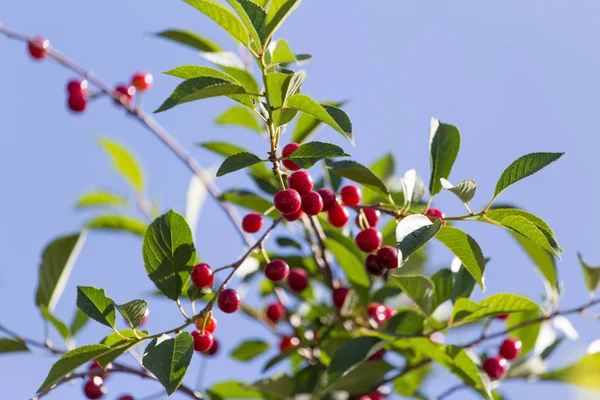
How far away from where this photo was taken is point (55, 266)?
2.35 metres

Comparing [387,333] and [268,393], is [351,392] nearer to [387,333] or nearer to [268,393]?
[268,393]

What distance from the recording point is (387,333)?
183 centimetres

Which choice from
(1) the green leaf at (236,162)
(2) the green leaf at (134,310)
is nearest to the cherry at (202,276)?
(2) the green leaf at (134,310)

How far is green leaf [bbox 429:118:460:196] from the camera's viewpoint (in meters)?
1.75

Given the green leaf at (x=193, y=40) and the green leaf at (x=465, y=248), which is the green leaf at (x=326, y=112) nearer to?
the green leaf at (x=465, y=248)

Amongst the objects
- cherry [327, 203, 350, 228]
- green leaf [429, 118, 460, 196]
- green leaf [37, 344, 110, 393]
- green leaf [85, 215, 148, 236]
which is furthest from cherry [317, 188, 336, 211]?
green leaf [85, 215, 148, 236]

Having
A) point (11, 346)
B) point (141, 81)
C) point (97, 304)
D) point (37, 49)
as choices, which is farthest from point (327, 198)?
point (37, 49)

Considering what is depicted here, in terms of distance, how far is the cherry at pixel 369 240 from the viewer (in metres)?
1.80

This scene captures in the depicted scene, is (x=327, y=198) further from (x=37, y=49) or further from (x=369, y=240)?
(x=37, y=49)

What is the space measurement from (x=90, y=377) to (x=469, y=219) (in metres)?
1.13

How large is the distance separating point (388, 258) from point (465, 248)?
0.30 metres

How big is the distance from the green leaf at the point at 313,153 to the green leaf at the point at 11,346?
3.51 feet

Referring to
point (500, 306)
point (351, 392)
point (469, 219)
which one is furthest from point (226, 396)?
point (469, 219)

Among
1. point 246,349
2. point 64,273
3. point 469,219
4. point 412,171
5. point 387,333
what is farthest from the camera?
point 246,349
